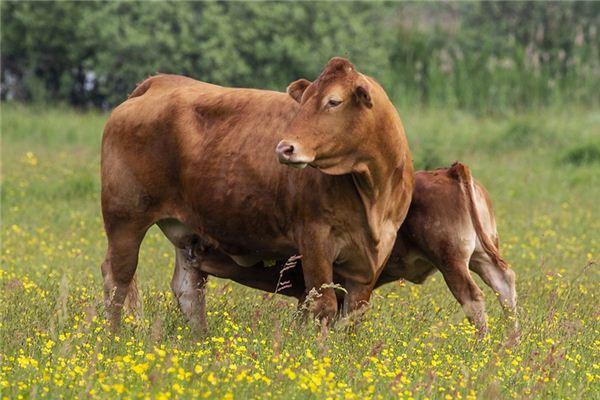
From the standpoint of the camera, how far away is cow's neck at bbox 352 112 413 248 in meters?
7.81

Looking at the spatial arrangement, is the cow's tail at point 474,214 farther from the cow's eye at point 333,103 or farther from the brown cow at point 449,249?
the cow's eye at point 333,103

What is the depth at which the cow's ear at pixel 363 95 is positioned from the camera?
755cm

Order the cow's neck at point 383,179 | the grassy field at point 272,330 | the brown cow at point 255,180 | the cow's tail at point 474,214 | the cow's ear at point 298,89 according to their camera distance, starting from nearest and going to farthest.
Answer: the grassy field at point 272,330, the brown cow at point 255,180, the cow's neck at point 383,179, the cow's ear at point 298,89, the cow's tail at point 474,214

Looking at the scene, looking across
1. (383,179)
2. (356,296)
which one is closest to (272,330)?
(356,296)

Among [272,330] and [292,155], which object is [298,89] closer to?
[292,155]

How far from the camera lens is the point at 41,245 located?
40.3 ft

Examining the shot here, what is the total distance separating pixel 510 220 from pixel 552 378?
7902 millimetres

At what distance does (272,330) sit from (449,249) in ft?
4.34

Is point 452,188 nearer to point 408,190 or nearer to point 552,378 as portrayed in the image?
point 408,190

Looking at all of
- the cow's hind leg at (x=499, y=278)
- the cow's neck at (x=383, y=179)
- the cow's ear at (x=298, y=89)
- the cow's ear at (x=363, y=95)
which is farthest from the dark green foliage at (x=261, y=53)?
the cow's ear at (x=363, y=95)

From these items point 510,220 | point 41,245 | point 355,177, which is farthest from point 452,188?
point 510,220

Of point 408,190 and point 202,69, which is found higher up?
point 408,190

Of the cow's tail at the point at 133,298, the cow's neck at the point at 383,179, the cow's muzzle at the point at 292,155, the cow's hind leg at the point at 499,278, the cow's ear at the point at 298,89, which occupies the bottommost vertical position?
the cow's tail at the point at 133,298

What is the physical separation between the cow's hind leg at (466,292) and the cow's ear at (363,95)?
1.34 meters
